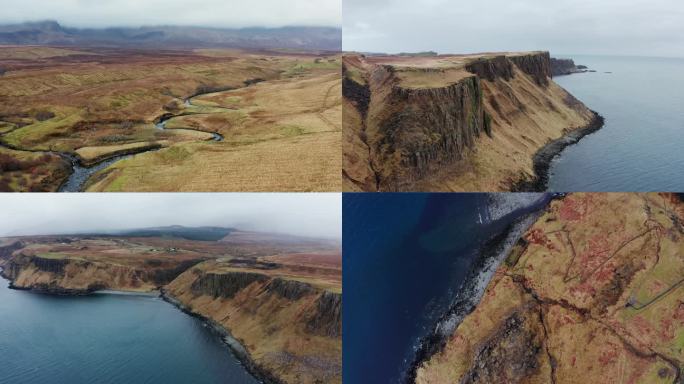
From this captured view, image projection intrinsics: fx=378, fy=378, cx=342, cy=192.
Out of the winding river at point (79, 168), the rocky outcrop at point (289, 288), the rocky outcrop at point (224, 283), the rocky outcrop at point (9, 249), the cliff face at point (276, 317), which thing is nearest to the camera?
the winding river at point (79, 168)

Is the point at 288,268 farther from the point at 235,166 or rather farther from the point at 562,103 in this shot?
the point at 562,103

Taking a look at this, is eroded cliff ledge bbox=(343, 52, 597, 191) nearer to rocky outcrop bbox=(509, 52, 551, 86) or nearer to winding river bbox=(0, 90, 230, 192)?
winding river bbox=(0, 90, 230, 192)

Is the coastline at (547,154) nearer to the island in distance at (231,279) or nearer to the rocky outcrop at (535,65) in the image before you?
the rocky outcrop at (535,65)

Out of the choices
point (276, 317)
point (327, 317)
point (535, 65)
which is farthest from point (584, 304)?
point (535, 65)

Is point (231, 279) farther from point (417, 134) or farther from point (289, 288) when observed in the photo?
point (417, 134)

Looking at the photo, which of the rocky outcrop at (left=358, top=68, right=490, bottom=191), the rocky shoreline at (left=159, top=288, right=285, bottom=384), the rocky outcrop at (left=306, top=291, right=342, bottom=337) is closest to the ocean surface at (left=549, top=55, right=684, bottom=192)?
the rocky outcrop at (left=358, top=68, right=490, bottom=191)

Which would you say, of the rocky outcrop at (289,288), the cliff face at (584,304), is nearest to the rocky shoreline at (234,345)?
the rocky outcrop at (289,288)

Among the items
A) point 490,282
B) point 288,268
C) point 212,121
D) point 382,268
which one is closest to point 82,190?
point 212,121
